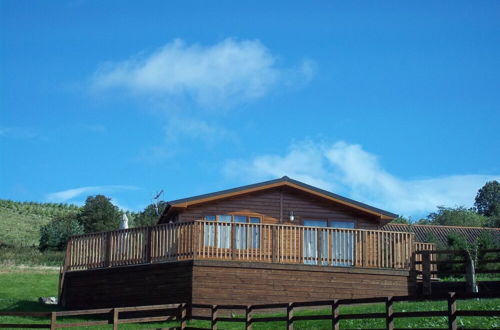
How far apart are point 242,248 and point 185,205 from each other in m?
3.44

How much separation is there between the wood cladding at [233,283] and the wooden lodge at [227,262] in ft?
0.10

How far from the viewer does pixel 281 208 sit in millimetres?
31172

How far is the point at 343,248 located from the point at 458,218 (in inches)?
2162

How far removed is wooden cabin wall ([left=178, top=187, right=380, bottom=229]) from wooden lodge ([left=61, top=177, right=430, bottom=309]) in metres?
0.11

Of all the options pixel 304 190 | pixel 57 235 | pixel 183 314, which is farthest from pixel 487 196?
pixel 183 314

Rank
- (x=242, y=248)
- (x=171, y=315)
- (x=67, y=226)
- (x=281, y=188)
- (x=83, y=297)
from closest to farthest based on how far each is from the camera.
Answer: (x=171, y=315) → (x=242, y=248) → (x=83, y=297) → (x=281, y=188) → (x=67, y=226)

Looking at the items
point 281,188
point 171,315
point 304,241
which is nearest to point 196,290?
point 171,315

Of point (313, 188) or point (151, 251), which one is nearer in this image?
point (151, 251)

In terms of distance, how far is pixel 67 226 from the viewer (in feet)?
204

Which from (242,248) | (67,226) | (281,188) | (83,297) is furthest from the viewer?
(67,226)

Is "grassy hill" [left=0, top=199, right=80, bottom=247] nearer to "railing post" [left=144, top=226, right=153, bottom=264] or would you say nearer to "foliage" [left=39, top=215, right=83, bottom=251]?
"foliage" [left=39, top=215, right=83, bottom=251]

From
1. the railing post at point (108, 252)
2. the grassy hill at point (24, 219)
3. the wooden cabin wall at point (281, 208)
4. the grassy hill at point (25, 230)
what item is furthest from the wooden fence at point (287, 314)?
the grassy hill at point (24, 219)

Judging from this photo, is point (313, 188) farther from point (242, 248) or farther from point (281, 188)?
point (242, 248)

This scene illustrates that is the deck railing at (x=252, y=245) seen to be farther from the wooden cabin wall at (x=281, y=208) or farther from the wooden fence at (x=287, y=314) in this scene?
the wooden cabin wall at (x=281, y=208)
